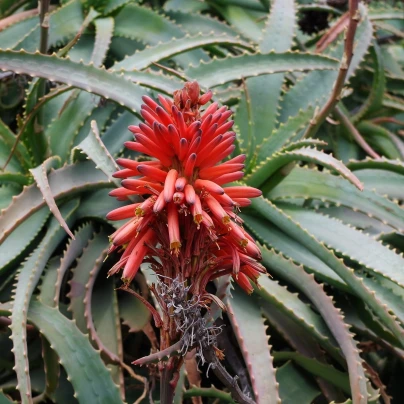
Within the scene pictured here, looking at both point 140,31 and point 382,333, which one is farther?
point 140,31

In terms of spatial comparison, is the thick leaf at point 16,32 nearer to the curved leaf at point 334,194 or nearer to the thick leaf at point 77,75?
the thick leaf at point 77,75

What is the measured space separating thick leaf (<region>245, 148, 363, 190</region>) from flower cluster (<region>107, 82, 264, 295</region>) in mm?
251

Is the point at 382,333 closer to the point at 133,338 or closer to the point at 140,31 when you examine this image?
the point at 133,338

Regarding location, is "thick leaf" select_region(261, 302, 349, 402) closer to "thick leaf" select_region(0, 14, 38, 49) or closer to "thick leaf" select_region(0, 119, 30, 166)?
"thick leaf" select_region(0, 119, 30, 166)

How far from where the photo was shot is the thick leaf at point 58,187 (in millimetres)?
988

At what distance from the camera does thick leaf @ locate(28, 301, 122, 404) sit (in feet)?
2.90

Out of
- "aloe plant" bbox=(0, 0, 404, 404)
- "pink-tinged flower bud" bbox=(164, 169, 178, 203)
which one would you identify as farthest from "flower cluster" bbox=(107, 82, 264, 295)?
"aloe plant" bbox=(0, 0, 404, 404)

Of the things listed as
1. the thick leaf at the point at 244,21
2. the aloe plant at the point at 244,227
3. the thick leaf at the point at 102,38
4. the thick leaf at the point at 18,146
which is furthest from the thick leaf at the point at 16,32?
the thick leaf at the point at 244,21

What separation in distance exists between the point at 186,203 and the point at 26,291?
45cm

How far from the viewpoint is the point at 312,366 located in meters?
1.02

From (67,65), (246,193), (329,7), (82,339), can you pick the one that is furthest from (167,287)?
(329,7)

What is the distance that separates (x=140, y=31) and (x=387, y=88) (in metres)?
0.84

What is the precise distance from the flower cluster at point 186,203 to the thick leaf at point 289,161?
0.25 meters

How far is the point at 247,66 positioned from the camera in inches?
49.3
